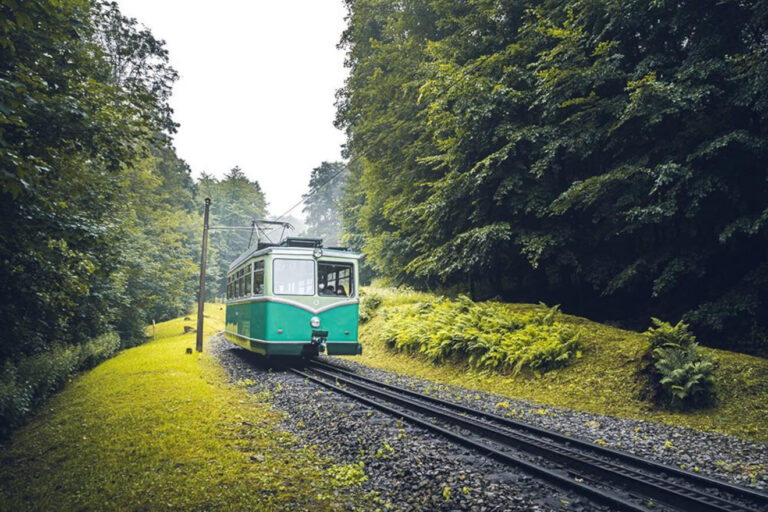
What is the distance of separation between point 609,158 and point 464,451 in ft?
35.2

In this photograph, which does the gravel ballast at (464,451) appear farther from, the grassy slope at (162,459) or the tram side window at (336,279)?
the tram side window at (336,279)

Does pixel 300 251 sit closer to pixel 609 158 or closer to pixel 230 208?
pixel 609 158

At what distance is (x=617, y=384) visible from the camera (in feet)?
28.3

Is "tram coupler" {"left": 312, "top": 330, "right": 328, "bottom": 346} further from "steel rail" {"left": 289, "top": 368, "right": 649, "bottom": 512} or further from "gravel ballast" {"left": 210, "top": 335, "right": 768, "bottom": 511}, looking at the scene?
"steel rail" {"left": 289, "top": 368, "right": 649, "bottom": 512}

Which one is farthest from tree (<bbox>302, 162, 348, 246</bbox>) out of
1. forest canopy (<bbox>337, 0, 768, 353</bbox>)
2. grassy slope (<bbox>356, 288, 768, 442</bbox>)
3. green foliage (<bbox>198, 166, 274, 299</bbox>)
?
grassy slope (<bbox>356, 288, 768, 442</bbox>)

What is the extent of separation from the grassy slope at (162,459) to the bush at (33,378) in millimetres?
432

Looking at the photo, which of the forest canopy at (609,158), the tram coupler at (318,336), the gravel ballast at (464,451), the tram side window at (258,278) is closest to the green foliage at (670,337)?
the gravel ballast at (464,451)

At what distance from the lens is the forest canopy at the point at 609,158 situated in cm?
934

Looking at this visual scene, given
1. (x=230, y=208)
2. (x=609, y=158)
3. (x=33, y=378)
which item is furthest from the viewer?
(x=230, y=208)

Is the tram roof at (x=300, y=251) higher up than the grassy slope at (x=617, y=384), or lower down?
higher up

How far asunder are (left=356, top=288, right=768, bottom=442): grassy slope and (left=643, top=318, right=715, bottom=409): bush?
26cm

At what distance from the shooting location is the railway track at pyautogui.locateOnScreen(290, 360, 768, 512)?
4.08 metres

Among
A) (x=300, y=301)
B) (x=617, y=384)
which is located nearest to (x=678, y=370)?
(x=617, y=384)

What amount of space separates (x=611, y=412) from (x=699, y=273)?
4.61 m
